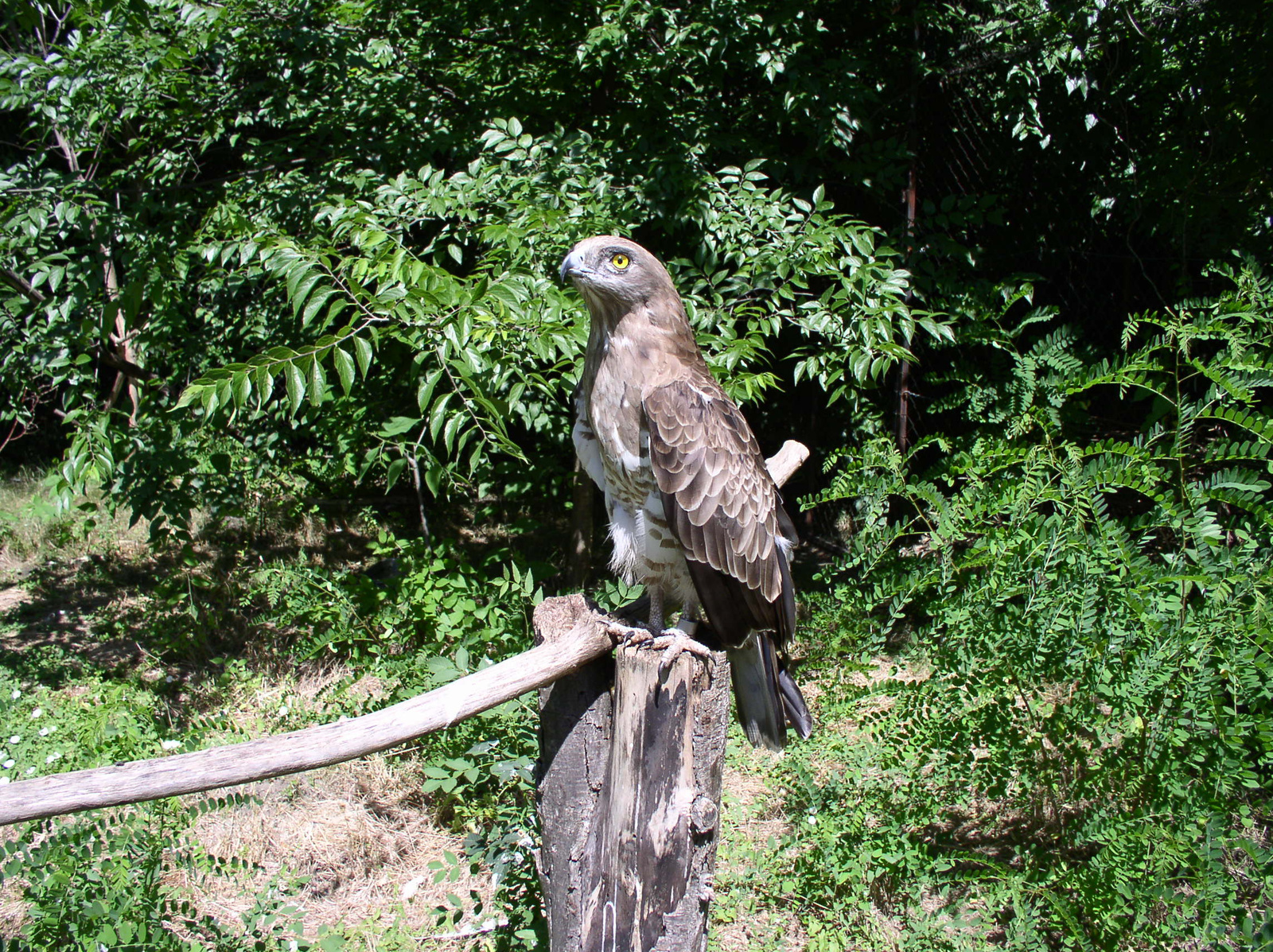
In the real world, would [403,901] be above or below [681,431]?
below

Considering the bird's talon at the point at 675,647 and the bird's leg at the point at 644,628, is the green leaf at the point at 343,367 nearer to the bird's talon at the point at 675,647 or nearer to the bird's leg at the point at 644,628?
the bird's leg at the point at 644,628

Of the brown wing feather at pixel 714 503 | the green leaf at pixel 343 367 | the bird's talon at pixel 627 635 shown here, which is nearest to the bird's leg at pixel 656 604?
the brown wing feather at pixel 714 503

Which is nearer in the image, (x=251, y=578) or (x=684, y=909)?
(x=684, y=909)

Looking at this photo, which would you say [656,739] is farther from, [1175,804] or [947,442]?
[947,442]

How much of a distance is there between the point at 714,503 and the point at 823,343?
5.54 feet

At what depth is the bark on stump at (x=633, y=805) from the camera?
195 cm

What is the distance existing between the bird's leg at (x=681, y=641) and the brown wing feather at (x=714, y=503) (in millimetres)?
159

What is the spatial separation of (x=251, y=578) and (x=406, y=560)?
1.46 metres

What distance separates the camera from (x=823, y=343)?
13.1 ft

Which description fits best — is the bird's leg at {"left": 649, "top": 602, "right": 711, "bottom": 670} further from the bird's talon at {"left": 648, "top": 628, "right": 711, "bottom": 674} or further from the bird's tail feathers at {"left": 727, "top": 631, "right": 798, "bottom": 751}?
the bird's tail feathers at {"left": 727, "top": 631, "right": 798, "bottom": 751}

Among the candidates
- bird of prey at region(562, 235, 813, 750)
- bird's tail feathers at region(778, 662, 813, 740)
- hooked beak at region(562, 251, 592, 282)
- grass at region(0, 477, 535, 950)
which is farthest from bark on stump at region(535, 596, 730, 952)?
hooked beak at region(562, 251, 592, 282)

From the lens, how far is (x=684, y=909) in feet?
6.48

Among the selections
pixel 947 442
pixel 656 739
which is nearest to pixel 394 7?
pixel 947 442

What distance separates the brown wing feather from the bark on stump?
1.59 ft
